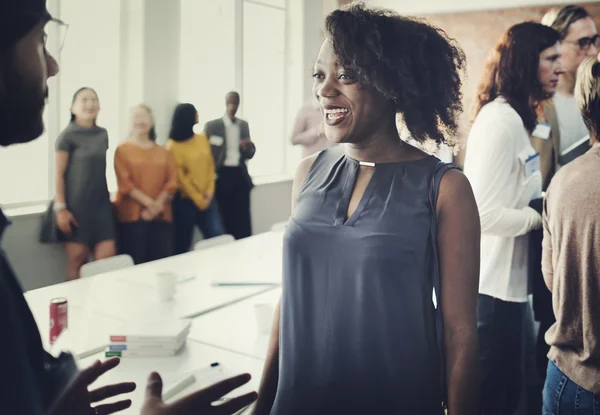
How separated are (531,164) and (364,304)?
1118mm

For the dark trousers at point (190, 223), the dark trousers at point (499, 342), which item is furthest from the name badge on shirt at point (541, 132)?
the dark trousers at point (190, 223)

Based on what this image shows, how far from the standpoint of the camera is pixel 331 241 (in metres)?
1.26

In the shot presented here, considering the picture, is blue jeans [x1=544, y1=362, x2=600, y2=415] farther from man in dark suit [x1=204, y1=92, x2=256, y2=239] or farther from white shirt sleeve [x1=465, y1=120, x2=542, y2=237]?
man in dark suit [x1=204, y1=92, x2=256, y2=239]

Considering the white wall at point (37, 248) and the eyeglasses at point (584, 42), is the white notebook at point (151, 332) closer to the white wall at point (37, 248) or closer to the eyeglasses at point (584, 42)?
the white wall at point (37, 248)

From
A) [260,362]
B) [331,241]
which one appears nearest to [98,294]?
[260,362]

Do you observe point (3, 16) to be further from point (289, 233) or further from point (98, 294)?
point (98, 294)

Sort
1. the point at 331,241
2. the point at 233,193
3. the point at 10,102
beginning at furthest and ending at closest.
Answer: the point at 233,193, the point at 331,241, the point at 10,102

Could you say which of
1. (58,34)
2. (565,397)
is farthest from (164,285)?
(565,397)

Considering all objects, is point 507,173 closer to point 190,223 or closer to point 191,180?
point 191,180

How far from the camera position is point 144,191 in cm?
389

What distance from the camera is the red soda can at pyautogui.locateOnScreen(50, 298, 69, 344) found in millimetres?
1946

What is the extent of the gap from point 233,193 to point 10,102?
9.96 feet

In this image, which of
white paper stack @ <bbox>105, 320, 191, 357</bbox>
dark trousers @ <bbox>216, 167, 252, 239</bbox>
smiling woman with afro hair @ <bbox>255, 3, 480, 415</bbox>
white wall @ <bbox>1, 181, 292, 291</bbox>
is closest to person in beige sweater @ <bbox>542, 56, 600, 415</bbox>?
smiling woman with afro hair @ <bbox>255, 3, 480, 415</bbox>

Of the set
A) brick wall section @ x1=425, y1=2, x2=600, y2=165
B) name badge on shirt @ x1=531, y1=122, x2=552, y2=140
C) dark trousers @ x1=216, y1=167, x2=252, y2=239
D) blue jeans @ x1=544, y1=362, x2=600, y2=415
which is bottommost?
blue jeans @ x1=544, y1=362, x2=600, y2=415
